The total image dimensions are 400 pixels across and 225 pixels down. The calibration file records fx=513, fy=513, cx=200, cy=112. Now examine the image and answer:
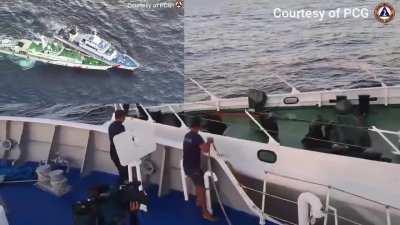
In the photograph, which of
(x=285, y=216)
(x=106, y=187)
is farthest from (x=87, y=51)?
(x=285, y=216)

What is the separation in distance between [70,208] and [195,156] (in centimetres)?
111

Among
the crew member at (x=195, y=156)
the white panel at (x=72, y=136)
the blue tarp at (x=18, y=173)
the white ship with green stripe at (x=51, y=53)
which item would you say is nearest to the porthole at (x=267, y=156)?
the crew member at (x=195, y=156)

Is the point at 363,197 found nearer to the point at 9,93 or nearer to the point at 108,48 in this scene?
the point at 108,48

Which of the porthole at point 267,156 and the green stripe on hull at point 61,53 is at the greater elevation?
the green stripe on hull at point 61,53

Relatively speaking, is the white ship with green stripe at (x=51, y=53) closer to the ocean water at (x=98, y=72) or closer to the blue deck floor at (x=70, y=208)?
the ocean water at (x=98, y=72)

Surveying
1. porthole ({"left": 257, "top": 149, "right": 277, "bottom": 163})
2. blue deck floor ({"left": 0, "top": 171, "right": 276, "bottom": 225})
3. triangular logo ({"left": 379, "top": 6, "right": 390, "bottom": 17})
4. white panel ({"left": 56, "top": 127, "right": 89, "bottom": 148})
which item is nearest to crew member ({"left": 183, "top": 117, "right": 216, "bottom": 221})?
blue deck floor ({"left": 0, "top": 171, "right": 276, "bottom": 225})

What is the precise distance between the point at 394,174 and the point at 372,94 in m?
1.40

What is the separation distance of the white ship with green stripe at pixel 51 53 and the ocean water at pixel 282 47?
83cm

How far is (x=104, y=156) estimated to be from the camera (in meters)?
4.45

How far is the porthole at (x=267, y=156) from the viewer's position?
3.57 metres

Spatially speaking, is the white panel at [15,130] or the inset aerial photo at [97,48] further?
the white panel at [15,130]

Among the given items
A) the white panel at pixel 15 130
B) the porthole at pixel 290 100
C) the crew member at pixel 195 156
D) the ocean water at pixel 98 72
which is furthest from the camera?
the white panel at pixel 15 130

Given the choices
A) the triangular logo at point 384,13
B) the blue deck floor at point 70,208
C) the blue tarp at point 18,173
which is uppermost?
the triangular logo at point 384,13

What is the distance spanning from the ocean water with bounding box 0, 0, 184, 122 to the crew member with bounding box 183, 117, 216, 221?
932mm
